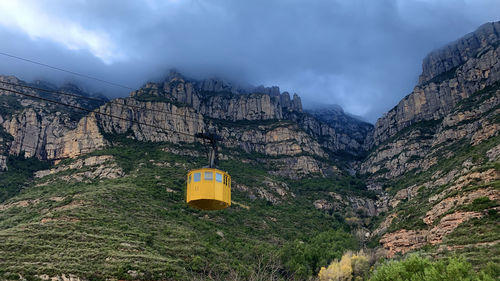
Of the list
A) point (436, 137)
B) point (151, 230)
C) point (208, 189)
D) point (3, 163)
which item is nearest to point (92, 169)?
point (3, 163)

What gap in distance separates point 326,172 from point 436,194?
61911mm

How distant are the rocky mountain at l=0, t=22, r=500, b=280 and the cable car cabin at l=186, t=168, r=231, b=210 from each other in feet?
32.3

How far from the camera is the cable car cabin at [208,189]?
2206 centimetres

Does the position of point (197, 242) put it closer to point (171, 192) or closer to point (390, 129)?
point (171, 192)

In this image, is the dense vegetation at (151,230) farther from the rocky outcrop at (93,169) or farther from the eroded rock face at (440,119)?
the eroded rock face at (440,119)

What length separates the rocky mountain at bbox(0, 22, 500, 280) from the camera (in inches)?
1774

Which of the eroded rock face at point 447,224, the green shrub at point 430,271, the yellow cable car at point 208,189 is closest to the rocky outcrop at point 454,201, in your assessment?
the eroded rock face at point 447,224

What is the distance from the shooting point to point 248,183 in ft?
319

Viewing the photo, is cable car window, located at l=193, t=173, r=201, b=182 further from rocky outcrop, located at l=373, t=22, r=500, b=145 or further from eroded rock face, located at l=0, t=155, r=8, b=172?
rocky outcrop, located at l=373, t=22, r=500, b=145

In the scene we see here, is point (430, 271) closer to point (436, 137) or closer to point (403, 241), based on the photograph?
point (403, 241)

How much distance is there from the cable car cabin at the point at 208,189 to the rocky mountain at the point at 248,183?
9849mm

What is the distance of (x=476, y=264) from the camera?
31141 millimetres

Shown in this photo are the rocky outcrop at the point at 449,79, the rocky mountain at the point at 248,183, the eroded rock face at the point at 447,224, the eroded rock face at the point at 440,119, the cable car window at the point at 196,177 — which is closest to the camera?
the cable car window at the point at 196,177

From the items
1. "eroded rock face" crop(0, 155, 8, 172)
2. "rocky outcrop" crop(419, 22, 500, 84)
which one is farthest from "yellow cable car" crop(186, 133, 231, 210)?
"rocky outcrop" crop(419, 22, 500, 84)
